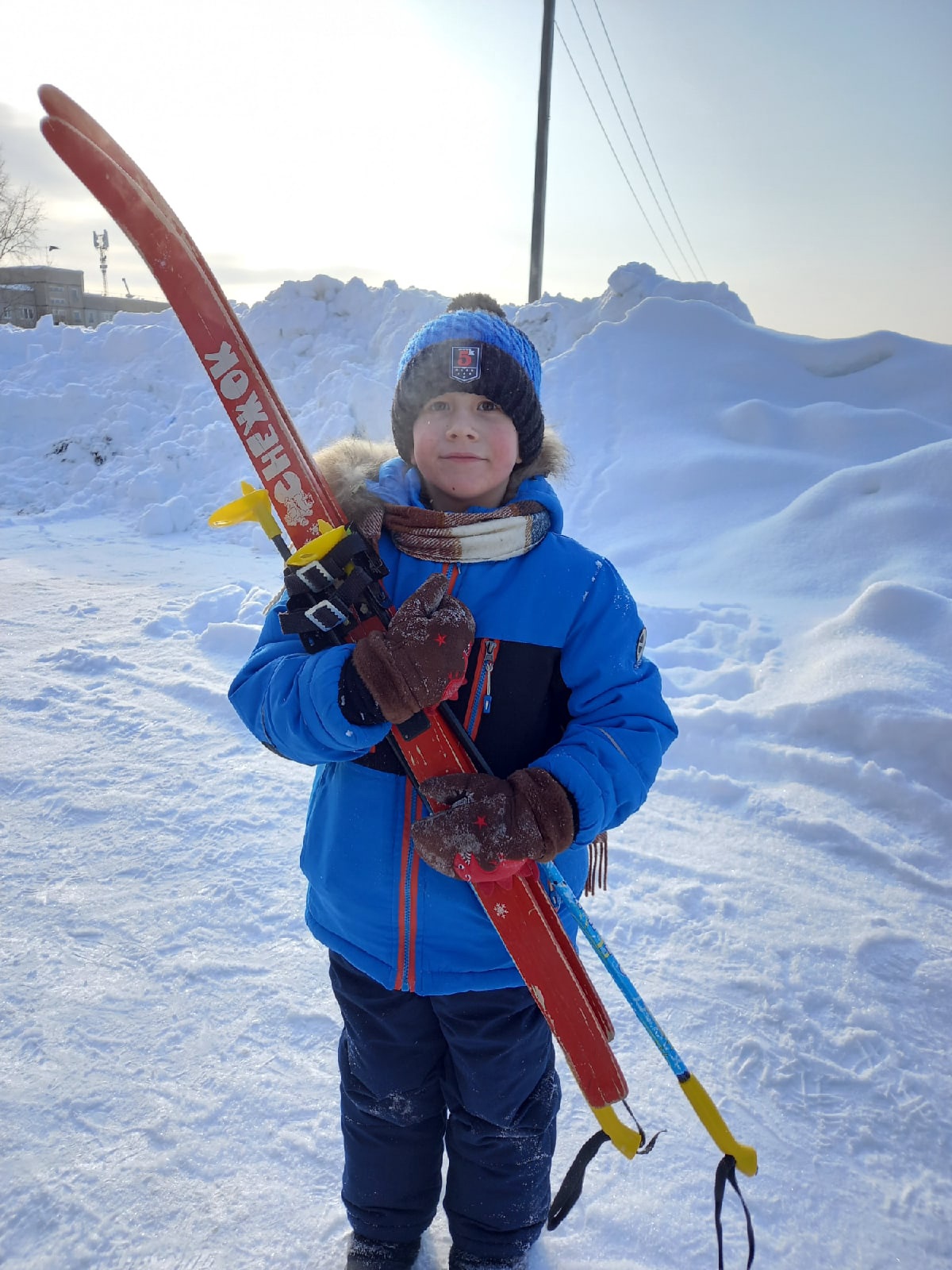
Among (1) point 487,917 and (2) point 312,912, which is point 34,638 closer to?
(2) point 312,912

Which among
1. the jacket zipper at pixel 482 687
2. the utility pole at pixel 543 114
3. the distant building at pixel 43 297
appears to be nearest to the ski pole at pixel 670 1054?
the jacket zipper at pixel 482 687

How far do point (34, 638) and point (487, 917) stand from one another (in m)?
3.94

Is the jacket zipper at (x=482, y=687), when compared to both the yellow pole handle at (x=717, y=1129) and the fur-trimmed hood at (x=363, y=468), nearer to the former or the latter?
the fur-trimmed hood at (x=363, y=468)

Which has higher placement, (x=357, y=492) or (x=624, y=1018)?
(x=357, y=492)

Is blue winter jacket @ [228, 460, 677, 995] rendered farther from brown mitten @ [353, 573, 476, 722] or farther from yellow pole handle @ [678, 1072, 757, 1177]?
yellow pole handle @ [678, 1072, 757, 1177]

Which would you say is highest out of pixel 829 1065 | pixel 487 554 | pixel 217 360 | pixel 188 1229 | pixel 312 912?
pixel 217 360

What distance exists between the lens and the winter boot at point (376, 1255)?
1.42 meters

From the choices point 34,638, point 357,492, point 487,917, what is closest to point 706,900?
point 487,917

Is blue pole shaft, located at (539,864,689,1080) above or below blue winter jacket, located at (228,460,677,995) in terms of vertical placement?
below

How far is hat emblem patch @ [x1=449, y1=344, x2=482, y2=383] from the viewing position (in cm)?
138

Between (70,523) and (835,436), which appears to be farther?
(70,523)

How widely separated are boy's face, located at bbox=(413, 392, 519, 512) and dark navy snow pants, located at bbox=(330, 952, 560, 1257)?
883 millimetres

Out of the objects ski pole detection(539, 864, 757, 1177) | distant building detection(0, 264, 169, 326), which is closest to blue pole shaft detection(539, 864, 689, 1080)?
ski pole detection(539, 864, 757, 1177)

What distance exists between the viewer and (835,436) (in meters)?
5.56
